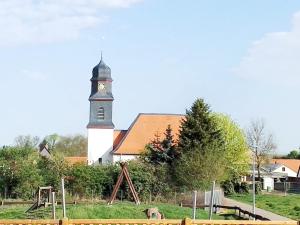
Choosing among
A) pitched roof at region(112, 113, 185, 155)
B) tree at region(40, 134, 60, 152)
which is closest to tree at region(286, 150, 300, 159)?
tree at region(40, 134, 60, 152)

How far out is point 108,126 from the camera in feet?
277

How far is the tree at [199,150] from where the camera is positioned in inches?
1839

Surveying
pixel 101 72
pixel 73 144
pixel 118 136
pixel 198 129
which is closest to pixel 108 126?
pixel 118 136

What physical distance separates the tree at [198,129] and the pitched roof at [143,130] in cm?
2425

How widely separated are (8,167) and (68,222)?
117 ft

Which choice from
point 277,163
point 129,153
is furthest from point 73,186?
point 277,163

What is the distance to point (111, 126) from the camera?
84688 millimetres

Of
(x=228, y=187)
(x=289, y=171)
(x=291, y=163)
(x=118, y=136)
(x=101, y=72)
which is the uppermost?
(x=101, y=72)

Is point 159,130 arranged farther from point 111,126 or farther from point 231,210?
point 231,210

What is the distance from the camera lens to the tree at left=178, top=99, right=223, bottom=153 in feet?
179

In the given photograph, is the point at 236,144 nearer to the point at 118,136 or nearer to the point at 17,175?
the point at 118,136

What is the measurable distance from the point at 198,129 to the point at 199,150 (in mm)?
6049

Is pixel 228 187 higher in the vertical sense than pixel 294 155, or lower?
lower

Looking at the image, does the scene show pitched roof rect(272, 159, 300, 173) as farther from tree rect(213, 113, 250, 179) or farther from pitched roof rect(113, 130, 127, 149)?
tree rect(213, 113, 250, 179)
